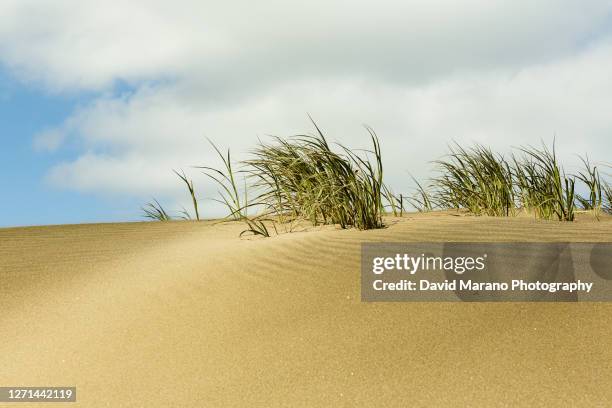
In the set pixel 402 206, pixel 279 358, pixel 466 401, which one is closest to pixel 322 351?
pixel 279 358

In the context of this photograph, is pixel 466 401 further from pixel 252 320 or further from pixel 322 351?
pixel 252 320

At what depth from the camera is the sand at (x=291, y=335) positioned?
87.7 inches

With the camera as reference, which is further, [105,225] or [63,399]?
[105,225]

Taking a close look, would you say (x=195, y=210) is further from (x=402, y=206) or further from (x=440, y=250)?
(x=440, y=250)

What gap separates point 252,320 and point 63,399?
2.53ft

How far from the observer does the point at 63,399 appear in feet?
8.05

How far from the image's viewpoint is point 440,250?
10.3ft

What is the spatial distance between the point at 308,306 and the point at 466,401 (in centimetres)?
86

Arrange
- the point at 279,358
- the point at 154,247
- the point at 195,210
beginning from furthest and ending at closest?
1. the point at 195,210
2. the point at 154,247
3. the point at 279,358

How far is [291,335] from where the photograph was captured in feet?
8.46

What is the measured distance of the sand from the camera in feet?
7.31

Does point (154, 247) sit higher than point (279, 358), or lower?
higher

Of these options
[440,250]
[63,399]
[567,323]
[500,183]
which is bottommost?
[63,399]

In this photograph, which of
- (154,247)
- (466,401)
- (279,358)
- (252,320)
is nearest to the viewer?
(466,401)
